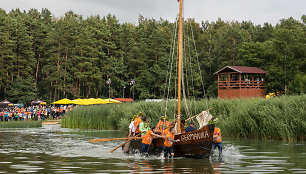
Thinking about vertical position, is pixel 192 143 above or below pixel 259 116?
below

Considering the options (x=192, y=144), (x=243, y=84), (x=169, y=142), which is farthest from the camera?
(x=243, y=84)

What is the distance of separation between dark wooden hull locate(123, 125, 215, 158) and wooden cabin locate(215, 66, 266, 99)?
39.5 meters

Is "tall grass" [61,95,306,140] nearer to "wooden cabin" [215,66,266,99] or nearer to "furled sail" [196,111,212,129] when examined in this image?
"furled sail" [196,111,212,129]

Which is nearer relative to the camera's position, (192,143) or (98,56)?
(192,143)

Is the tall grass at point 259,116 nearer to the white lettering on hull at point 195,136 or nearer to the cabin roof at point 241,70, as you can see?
the white lettering on hull at point 195,136

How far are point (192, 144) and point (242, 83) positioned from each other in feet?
142

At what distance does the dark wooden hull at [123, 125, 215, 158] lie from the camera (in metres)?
21.0

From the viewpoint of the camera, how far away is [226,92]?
64.8 metres

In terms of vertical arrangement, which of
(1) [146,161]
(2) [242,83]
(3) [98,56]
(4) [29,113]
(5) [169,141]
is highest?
(3) [98,56]

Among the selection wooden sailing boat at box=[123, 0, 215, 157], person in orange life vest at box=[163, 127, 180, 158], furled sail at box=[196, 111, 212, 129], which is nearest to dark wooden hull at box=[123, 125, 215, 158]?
wooden sailing boat at box=[123, 0, 215, 157]

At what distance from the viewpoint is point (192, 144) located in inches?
849

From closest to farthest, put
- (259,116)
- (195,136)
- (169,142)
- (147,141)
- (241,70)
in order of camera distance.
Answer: (195,136), (169,142), (147,141), (259,116), (241,70)

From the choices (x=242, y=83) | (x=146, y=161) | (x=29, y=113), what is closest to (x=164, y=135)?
(x=146, y=161)

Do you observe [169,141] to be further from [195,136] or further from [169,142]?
[195,136]
